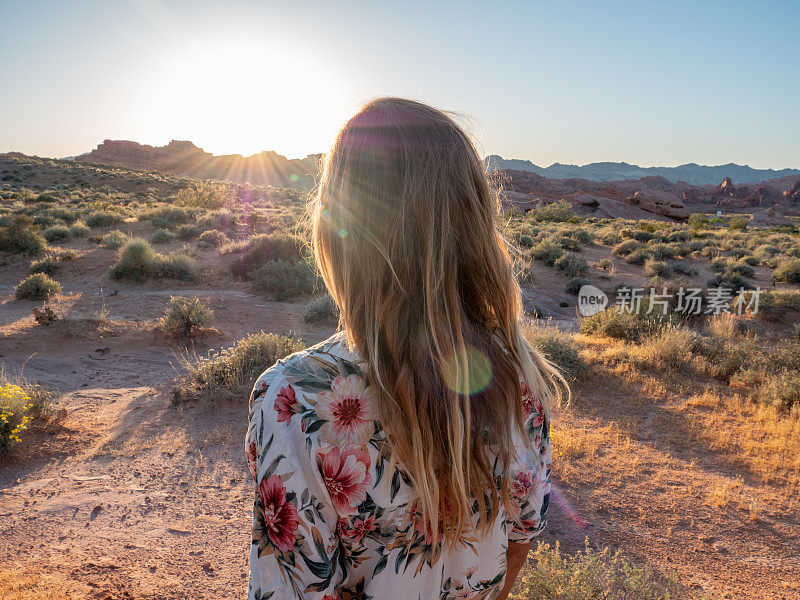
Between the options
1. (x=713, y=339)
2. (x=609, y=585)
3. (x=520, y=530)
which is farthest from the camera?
(x=713, y=339)

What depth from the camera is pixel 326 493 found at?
93cm

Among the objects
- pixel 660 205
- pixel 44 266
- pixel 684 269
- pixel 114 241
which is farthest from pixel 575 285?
pixel 660 205

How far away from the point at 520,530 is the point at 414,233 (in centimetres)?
97

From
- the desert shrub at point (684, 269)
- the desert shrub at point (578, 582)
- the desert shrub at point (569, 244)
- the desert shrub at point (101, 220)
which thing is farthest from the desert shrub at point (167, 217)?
the desert shrub at point (578, 582)

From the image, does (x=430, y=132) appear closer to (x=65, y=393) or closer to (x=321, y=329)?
(x=65, y=393)

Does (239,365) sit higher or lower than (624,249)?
lower

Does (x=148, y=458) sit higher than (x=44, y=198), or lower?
lower

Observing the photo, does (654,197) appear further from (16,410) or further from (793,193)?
(16,410)

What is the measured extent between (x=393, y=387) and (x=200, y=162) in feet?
304

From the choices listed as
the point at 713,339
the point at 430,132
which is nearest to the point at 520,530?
the point at 430,132

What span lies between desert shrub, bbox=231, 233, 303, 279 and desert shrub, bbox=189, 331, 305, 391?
6742 millimetres

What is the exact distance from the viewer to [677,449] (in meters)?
4.91

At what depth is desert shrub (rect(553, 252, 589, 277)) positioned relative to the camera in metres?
14.8

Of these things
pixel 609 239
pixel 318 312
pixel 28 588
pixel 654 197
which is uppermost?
pixel 654 197
